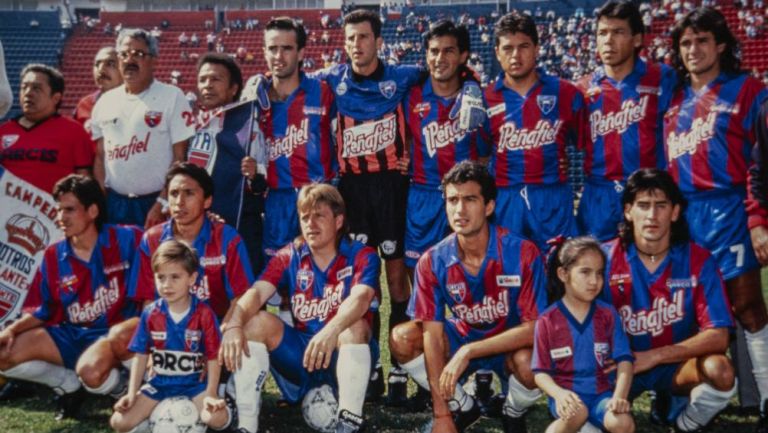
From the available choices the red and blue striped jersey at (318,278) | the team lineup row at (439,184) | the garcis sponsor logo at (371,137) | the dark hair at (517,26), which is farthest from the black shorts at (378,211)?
the dark hair at (517,26)

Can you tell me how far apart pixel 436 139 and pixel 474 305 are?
117 centimetres

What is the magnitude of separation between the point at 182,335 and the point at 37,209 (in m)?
1.89

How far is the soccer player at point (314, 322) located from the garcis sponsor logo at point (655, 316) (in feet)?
4.12

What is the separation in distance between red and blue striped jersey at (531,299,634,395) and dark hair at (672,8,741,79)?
1616 mm

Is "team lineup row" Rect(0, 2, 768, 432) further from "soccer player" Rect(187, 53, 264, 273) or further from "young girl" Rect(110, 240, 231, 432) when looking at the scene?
"young girl" Rect(110, 240, 231, 432)

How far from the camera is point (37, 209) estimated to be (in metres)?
4.68

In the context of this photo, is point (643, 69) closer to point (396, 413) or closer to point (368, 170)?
point (368, 170)

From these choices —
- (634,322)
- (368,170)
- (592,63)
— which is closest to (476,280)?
(634,322)

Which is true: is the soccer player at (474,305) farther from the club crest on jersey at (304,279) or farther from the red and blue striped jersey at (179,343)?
the red and blue striped jersey at (179,343)

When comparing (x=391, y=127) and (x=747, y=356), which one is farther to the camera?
(x=391, y=127)

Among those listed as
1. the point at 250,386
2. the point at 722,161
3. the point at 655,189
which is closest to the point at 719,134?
the point at 722,161

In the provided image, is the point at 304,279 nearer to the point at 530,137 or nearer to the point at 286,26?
the point at 530,137

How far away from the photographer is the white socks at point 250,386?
332 centimetres

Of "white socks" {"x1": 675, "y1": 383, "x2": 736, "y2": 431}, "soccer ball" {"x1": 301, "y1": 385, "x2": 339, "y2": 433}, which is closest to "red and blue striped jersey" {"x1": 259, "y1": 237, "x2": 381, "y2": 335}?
"soccer ball" {"x1": 301, "y1": 385, "x2": 339, "y2": 433}
